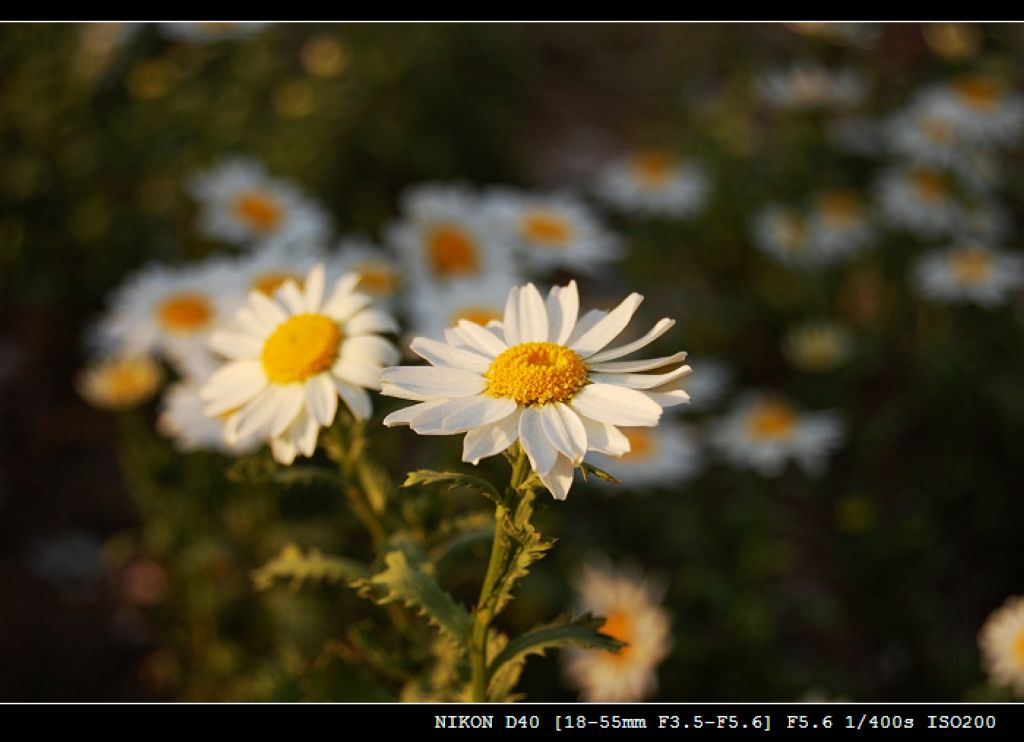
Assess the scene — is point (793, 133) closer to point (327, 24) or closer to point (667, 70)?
point (667, 70)

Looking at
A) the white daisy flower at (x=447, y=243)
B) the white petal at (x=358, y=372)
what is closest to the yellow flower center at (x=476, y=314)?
the white daisy flower at (x=447, y=243)

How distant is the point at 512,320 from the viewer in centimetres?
116

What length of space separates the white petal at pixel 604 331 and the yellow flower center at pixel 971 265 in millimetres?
2457

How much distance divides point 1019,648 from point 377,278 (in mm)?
1723

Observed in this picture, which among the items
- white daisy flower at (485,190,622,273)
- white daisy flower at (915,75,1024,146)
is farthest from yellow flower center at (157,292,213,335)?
white daisy flower at (915,75,1024,146)

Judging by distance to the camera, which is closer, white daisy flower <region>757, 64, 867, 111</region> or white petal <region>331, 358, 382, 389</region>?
white petal <region>331, 358, 382, 389</region>

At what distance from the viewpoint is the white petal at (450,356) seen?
112cm

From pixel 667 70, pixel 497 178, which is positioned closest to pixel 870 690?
pixel 497 178

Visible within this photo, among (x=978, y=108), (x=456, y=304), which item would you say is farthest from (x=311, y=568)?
(x=978, y=108)

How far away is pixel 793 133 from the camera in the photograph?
3729 mm

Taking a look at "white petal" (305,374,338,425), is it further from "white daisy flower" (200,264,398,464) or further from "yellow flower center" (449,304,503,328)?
"yellow flower center" (449,304,503,328)

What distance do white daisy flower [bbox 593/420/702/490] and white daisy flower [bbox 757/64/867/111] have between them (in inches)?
65.8

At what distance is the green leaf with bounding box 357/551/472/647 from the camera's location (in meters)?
1.11

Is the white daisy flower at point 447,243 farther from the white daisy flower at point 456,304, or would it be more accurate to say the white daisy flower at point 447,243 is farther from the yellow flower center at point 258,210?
the yellow flower center at point 258,210
